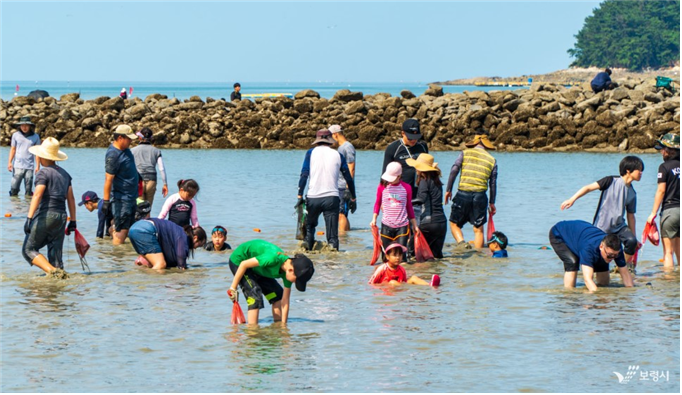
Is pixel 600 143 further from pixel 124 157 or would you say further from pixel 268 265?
pixel 268 265

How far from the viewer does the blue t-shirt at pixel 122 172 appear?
1457 cm

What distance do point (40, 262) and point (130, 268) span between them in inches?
64.5

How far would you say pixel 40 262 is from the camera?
40.4ft

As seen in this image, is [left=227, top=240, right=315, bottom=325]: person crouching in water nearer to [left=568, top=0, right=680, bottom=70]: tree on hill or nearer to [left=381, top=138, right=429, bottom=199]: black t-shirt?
[left=381, top=138, right=429, bottom=199]: black t-shirt

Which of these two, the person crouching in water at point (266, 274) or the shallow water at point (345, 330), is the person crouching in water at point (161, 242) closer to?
the shallow water at point (345, 330)

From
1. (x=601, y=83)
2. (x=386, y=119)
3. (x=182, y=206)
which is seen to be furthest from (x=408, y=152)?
(x=601, y=83)

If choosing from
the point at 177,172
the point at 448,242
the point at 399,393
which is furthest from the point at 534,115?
the point at 399,393

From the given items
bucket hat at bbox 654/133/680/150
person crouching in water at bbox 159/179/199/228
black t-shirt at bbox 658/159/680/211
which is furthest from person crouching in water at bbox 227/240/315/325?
bucket hat at bbox 654/133/680/150

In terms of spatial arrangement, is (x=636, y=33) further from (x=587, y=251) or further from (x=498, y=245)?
(x=587, y=251)

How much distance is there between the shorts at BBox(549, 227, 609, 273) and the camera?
12.0 metres

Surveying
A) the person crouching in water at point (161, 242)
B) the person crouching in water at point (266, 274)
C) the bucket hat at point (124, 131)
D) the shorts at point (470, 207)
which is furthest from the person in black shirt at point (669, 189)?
the bucket hat at point (124, 131)

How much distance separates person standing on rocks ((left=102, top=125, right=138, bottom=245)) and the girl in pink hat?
3.58m

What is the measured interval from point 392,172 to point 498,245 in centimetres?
260

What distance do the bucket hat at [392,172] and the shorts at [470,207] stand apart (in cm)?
200
